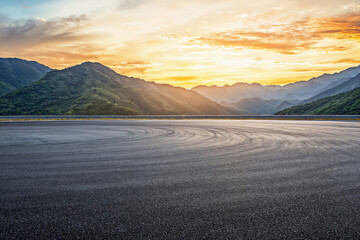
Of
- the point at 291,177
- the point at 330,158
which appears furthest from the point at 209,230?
the point at 330,158

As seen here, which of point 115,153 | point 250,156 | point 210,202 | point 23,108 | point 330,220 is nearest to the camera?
point 330,220

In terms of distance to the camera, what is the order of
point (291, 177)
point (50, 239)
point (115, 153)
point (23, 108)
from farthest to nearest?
1. point (23, 108)
2. point (115, 153)
3. point (291, 177)
4. point (50, 239)

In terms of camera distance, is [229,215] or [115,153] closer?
[229,215]

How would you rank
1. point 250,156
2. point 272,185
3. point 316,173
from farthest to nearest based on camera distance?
point 250,156 < point 316,173 < point 272,185

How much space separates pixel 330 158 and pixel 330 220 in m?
5.32

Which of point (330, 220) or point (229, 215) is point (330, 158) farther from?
point (229, 215)

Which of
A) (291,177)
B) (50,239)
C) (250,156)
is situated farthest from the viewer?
(250,156)

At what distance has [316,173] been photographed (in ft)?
21.4

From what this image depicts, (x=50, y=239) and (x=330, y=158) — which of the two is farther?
(x=330, y=158)

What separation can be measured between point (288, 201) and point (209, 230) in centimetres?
171

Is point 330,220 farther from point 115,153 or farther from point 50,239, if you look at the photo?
point 115,153

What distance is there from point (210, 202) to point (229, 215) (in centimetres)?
60

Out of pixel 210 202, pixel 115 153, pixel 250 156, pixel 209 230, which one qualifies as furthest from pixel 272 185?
pixel 115 153

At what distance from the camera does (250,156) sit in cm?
895
